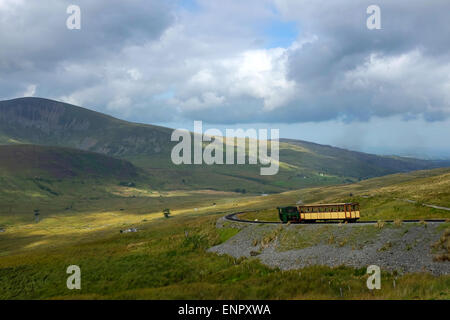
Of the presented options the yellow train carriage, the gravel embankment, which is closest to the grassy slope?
the gravel embankment

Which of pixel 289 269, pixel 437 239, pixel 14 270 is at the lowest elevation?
pixel 14 270

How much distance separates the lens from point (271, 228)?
49.2 m

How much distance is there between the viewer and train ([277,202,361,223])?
47125 mm

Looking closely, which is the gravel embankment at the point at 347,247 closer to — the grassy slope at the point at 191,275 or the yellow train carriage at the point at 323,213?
the grassy slope at the point at 191,275

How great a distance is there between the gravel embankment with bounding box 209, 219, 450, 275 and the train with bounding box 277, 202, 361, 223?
14.3ft

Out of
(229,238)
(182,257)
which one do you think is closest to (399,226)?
(229,238)

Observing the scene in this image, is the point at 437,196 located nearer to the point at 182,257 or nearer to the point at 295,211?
the point at 295,211

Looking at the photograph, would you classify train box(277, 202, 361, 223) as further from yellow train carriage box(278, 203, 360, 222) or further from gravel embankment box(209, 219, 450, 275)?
gravel embankment box(209, 219, 450, 275)

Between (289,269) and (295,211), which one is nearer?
(289,269)

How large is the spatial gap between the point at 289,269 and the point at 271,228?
12.9m

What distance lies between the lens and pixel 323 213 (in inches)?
1956

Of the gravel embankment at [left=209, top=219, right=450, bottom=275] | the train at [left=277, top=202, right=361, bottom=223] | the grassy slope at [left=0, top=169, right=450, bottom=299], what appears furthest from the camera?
the train at [left=277, top=202, right=361, bottom=223]

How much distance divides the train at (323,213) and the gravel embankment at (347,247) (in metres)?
4.36

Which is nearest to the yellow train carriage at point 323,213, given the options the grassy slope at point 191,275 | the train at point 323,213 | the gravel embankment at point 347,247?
the train at point 323,213
